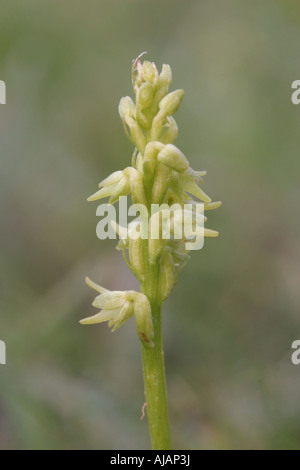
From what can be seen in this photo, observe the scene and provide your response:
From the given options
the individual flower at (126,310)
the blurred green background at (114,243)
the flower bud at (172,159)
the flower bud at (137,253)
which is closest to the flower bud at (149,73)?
the flower bud at (172,159)

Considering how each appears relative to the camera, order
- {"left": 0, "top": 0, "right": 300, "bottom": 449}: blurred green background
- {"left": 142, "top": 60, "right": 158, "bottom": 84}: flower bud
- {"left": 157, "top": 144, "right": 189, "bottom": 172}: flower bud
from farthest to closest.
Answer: {"left": 0, "top": 0, "right": 300, "bottom": 449}: blurred green background
{"left": 142, "top": 60, "right": 158, "bottom": 84}: flower bud
{"left": 157, "top": 144, "right": 189, "bottom": 172}: flower bud

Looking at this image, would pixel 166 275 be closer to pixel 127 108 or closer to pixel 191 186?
pixel 191 186

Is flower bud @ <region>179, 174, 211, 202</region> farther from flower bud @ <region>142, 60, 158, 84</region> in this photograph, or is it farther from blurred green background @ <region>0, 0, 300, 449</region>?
blurred green background @ <region>0, 0, 300, 449</region>

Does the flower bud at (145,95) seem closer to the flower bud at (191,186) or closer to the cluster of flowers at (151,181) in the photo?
the cluster of flowers at (151,181)

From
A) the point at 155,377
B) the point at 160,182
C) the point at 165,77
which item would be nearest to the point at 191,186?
the point at 160,182

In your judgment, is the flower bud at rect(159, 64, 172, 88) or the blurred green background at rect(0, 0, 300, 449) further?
the blurred green background at rect(0, 0, 300, 449)

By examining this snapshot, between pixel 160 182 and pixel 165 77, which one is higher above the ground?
pixel 165 77

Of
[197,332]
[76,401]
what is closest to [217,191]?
[197,332]

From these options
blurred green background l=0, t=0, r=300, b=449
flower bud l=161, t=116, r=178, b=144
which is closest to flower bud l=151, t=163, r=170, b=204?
flower bud l=161, t=116, r=178, b=144
